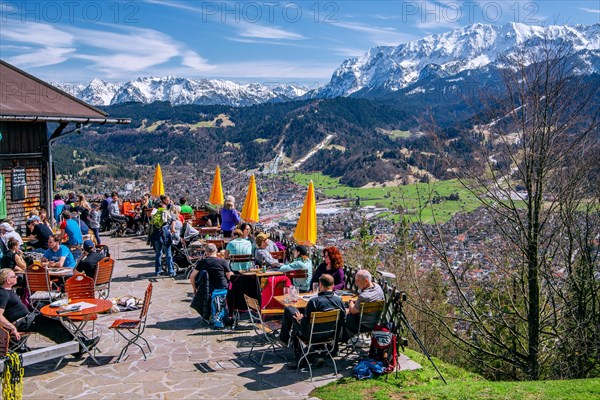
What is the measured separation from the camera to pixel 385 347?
7.59m

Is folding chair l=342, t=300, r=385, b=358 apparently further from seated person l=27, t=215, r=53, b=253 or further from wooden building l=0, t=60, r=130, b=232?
wooden building l=0, t=60, r=130, b=232

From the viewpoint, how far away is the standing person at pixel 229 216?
14704 millimetres

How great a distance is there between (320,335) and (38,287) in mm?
5322

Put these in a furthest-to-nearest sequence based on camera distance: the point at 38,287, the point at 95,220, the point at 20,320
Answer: the point at 95,220, the point at 38,287, the point at 20,320

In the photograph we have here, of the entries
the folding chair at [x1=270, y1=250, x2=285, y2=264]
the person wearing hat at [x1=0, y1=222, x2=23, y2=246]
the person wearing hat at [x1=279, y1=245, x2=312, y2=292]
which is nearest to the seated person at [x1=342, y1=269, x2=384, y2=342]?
the person wearing hat at [x1=279, y1=245, x2=312, y2=292]

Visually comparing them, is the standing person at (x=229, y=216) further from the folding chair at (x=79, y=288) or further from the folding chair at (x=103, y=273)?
the folding chair at (x=79, y=288)

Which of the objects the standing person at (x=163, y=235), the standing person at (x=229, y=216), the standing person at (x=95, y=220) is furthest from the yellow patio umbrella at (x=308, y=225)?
the standing person at (x=95, y=220)

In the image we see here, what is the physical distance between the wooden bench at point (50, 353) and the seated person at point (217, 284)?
2.58 metres

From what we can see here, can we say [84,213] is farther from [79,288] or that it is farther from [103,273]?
[79,288]

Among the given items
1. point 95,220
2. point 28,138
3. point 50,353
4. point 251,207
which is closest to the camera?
point 50,353

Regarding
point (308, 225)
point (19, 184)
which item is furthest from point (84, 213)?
point (308, 225)

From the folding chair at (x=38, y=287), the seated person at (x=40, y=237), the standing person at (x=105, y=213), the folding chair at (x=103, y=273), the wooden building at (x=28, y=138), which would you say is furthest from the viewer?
the standing person at (x=105, y=213)

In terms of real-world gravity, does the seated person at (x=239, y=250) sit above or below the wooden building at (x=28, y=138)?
below

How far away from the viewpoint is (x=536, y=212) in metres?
10.6
